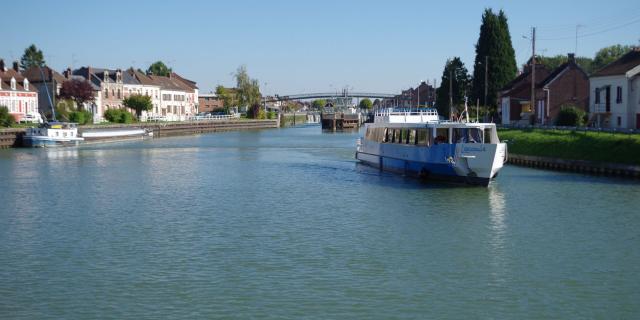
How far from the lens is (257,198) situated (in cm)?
3778

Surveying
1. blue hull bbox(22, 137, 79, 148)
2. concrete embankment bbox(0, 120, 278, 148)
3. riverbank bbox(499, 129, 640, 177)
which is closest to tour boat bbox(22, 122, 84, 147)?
blue hull bbox(22, 137, 79, 148)

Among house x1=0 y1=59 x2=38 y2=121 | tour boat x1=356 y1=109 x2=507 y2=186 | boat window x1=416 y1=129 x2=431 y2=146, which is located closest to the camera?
tour boat x1=356 y1=109 x2=507 y2=186

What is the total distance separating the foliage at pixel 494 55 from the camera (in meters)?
95.7

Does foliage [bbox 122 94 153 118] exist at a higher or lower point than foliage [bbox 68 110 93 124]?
higher

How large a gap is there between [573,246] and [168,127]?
9699 centimetres

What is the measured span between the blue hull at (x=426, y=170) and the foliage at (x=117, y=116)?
68250mm

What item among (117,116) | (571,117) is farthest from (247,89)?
(571,117)

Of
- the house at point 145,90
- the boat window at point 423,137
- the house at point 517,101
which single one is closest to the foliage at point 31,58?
the house at point 145,90

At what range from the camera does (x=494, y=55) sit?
9588 centimetres

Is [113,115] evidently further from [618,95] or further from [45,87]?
[618,95]

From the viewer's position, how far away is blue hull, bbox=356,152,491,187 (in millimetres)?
41031

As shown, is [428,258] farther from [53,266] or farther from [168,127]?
[168,127]

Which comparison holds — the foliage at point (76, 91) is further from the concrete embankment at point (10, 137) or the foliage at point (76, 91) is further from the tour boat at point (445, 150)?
the tour boat at point (445, 150)

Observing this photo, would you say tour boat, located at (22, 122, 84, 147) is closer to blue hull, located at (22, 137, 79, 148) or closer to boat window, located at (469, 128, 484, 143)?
blue hull, located at (22, 137, 79, 148)
